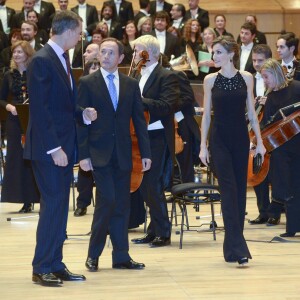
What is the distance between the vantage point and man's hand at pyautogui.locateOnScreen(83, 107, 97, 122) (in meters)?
5.83

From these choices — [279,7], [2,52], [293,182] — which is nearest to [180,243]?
[293,182]

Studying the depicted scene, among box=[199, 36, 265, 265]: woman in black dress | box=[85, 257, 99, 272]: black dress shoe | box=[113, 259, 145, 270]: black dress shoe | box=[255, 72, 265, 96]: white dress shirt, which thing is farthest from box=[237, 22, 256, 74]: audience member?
box=[85, 257, 99, 272]: black dress shoe

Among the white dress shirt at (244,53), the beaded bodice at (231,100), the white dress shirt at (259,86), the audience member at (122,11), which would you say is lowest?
the beaded bodice at (231,100)

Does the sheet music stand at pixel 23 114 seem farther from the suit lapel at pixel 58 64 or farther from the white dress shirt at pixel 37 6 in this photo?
the white dress shirt at pixel 37 6

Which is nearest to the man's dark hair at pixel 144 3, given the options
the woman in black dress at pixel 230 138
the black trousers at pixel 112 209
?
the woman in black dress at pixel 230 138

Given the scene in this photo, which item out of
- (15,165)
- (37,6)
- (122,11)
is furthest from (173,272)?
(37,6)

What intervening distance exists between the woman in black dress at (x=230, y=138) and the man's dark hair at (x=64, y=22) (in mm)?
1159

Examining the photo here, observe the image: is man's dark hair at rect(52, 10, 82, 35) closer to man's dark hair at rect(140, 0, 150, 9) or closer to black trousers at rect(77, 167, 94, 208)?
black trousers at rect(77, 167, 94, 208)

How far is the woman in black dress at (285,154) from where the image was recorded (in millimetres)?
7723

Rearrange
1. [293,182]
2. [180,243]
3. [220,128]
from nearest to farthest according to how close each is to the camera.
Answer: [220,128]
[180,243]
[293,182]

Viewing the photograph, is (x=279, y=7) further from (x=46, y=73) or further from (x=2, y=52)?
(x=46, y=73)

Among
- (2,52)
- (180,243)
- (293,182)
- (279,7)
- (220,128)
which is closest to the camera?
(220,128)

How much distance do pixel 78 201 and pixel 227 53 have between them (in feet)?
9.96

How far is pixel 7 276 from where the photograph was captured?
20.3ft
